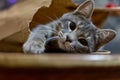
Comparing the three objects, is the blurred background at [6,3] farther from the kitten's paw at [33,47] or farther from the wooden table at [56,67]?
the wooden table at [56,67]

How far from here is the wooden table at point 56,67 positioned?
372 millimetres

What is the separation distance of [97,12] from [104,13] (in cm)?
4

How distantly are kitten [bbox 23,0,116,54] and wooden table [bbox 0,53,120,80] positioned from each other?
31 centimetres

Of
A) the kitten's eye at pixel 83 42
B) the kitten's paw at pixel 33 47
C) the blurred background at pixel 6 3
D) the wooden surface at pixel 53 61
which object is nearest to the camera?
the wooden surface at pixel 53 61

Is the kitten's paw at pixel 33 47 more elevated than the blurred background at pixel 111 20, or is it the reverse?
the blurred background at pixel 111 20

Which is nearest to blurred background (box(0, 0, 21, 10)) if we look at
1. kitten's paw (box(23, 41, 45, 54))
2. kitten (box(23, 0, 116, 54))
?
kitten (box(23, 0, 116, 54))

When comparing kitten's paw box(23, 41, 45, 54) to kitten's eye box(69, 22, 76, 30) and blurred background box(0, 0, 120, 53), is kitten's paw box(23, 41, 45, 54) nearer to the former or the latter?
kitten's eye box(69, 22, 76, 30)

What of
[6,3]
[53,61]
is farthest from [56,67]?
[6,3]

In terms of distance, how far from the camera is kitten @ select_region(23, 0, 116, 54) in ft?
2.54

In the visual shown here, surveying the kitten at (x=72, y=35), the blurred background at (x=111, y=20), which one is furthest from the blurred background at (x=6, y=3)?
the kitten at (x=72, y=35)

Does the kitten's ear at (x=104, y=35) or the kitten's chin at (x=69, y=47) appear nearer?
the kitten's chin at (x=69, y=47)

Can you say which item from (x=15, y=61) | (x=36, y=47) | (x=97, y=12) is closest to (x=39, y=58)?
(x=15, y=61)

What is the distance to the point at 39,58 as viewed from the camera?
0.38 meters
